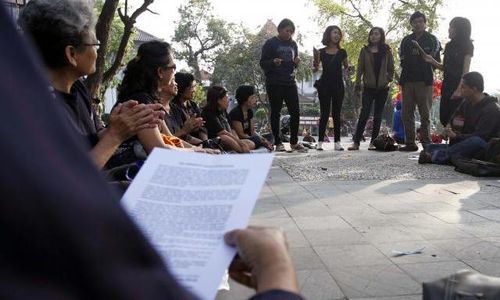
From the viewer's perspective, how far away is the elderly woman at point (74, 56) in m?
2.28

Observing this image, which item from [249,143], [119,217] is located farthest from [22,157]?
[249,143]

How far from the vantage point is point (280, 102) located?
8.12 metres

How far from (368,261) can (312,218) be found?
1021 mm

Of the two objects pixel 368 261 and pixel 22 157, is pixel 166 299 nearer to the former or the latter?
pixel 22 157

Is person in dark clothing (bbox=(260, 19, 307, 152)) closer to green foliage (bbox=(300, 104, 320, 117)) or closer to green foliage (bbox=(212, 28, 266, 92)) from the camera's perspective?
green foliage (bbox=(212, 28, 266, 92))

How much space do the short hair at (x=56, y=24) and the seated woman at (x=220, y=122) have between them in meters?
3.01

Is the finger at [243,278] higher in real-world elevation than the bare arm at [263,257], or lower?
lower

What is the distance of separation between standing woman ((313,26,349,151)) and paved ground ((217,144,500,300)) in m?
2.27

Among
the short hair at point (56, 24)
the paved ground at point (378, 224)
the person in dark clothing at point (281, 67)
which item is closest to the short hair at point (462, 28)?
the paved ground at point (378, 224)

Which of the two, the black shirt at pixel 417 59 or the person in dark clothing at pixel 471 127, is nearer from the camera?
the person in dark clothing at pixel 471 127

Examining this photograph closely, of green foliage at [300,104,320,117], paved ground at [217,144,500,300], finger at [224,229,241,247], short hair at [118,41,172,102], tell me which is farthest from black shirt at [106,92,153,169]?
green foliage at [300,104,320,117]

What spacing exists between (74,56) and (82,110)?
13.8 inches

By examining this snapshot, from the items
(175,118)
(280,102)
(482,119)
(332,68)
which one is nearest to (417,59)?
(332,68)

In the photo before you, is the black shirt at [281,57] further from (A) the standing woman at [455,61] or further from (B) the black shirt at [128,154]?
(B) the black shirt at [128,154]
